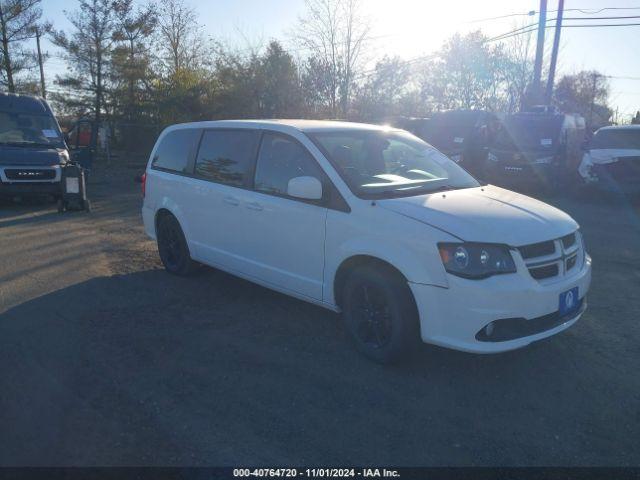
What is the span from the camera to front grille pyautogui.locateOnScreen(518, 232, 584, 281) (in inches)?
152

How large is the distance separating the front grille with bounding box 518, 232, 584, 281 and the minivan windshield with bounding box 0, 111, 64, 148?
1163 cm

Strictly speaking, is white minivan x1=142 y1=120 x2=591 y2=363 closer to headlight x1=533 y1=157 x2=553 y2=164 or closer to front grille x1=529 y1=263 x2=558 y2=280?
front grille x1=529 y1=263 x2=558 y2=280

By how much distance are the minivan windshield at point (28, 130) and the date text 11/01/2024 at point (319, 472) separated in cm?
1140

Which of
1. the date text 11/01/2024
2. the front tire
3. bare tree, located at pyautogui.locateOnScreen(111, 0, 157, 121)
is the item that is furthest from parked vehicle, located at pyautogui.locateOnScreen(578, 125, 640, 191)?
bare tree, located at pyautogui.locateOnScreen(111, 0, 157, 121)

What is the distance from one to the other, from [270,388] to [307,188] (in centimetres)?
155

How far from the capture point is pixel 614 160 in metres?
12.6

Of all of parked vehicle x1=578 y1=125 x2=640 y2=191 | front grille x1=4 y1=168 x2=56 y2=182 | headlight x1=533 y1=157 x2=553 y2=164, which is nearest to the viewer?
front grille x1=4 y1=168 x2=56 y2=182

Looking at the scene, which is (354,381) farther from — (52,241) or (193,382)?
(52,241)

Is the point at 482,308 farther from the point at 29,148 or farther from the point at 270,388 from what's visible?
the point at 29,148

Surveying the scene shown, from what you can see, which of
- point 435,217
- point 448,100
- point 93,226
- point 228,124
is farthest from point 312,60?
point 435,217

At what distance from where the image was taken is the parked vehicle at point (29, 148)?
11734mm

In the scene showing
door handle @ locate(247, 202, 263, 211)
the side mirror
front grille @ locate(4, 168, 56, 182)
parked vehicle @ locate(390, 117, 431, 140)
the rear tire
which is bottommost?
the rear tire

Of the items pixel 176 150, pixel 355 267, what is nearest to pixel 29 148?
pixel 176 150

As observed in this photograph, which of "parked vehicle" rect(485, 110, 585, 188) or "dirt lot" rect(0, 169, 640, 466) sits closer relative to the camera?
"dirt lot" rect(0, 169, 640, 466)
